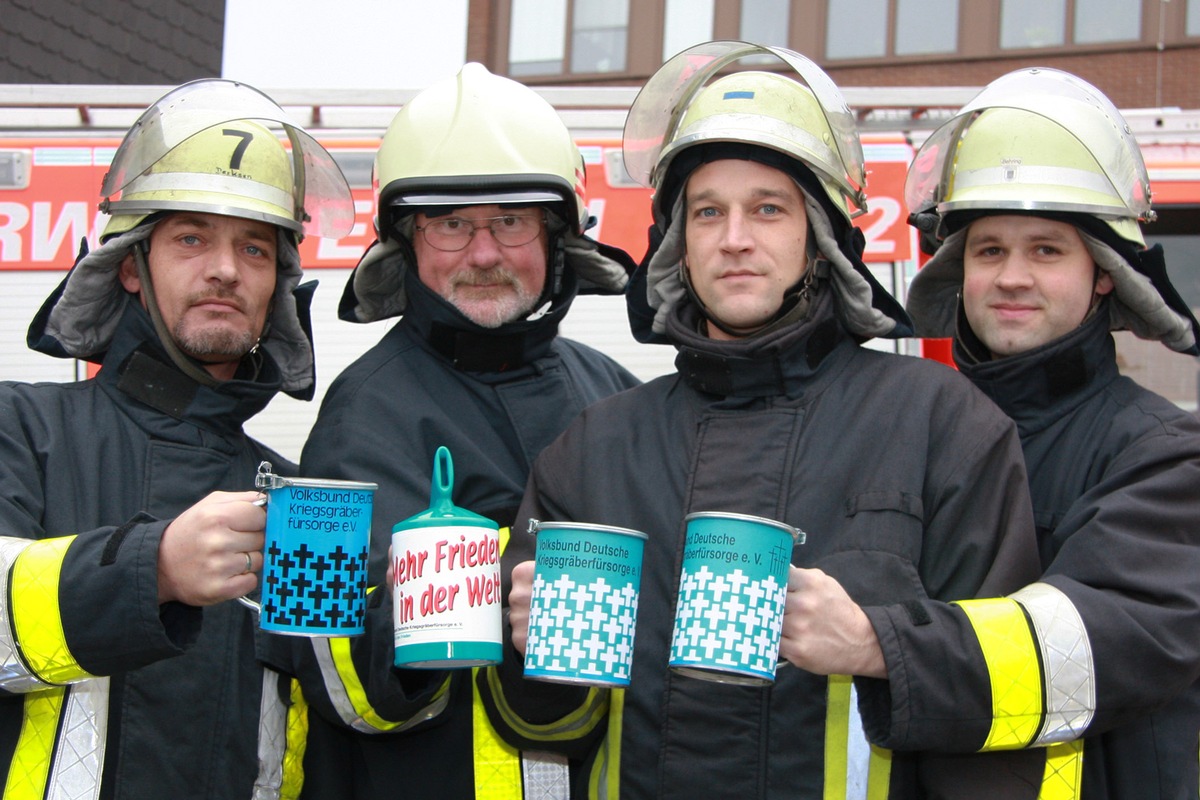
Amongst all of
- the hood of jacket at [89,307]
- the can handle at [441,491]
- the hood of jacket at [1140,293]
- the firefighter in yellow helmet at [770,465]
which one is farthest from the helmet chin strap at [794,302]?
the hood of jacket at [89,307]

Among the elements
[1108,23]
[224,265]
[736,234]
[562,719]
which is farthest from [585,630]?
[1108,23]

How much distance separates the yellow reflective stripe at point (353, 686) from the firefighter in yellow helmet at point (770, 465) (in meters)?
0.23

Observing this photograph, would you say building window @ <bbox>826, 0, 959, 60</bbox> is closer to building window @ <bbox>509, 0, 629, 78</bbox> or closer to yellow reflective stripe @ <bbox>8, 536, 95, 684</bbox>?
building window @ <bbox>509, 0, 629, 78</bbox>

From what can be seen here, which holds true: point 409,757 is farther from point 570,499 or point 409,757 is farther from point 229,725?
point 570,499

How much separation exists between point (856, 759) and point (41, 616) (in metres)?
1.59

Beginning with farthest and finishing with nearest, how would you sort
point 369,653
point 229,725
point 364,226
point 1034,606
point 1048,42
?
point 1048,42, point 364,226, point 229,725, point 369,653, point 1034,606

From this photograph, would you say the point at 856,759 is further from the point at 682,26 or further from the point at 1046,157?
the point at 682,26

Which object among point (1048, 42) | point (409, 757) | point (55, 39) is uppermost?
point (1048, 42)

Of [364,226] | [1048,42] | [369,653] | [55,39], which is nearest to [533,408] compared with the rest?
[369,653]

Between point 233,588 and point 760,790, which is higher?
point 233,588

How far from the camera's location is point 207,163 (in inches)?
133

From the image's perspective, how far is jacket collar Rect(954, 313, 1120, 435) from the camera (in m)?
2.88

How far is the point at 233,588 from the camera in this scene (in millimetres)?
2527

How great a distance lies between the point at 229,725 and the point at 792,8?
761 inches
